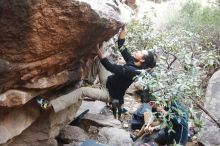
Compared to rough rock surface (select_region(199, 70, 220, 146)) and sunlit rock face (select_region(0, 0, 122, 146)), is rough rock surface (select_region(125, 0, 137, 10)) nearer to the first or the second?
rough rock surface (select_region(199, 70, 220, 146))

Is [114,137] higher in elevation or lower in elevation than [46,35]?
lower

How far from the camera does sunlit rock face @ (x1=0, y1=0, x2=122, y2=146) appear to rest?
333 centimetres

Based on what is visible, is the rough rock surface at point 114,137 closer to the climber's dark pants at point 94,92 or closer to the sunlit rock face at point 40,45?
the climber's dark pants at point 94,92

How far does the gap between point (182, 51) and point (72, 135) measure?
7.31 feet

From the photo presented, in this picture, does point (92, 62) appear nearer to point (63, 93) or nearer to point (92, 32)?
point (63, 93)

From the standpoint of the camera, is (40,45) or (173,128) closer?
(40,45)

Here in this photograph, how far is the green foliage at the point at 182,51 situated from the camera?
4.20m

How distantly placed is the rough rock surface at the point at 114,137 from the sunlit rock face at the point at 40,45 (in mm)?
1469

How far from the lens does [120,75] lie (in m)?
5.86

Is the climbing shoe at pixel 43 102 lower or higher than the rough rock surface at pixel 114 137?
higher

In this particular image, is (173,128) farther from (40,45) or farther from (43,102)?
(40,45)

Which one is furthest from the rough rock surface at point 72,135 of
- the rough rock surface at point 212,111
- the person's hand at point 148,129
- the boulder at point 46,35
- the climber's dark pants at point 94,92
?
the rough rock surface at point 212,111

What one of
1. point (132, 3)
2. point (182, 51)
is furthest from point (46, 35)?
point (132, 3)

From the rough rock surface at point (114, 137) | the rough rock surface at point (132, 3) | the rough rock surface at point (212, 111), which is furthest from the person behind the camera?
the rough rock surface at point (132, 3)
